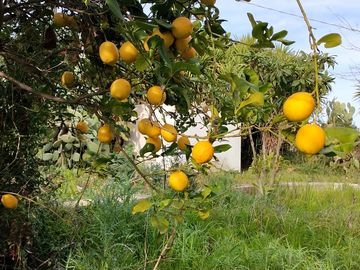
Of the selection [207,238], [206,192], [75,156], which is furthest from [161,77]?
[75,156]

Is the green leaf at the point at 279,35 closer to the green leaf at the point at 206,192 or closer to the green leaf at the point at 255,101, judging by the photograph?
the green leaf at the point at 255,101

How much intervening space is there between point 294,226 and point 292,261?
87cm

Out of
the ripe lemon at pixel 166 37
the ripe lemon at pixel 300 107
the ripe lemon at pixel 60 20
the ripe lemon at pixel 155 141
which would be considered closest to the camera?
the ripe lemon at pixel 300 107

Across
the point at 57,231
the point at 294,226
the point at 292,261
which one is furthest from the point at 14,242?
the point at 294,226

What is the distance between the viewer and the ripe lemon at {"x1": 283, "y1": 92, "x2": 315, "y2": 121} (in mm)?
668

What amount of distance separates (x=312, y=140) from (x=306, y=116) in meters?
0.03

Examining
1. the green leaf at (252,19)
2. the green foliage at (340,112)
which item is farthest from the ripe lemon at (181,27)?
the green foliage at (340,112)

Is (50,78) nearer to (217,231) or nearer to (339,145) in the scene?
(339,145)

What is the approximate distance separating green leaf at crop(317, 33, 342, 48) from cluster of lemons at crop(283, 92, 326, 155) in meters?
0.09

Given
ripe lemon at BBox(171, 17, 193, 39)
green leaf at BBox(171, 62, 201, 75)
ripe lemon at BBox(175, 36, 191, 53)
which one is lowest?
green leaf at BBox(171, 62, 201, 75)

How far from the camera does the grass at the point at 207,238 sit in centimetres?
251

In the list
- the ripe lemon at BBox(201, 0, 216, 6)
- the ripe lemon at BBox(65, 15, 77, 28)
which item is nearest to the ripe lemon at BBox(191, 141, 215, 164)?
the ripe lemon at BBox(201, 0, 216, 6)

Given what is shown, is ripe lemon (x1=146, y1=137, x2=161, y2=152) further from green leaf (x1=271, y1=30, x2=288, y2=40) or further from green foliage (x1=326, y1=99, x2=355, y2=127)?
green foliage (x1=326, y1=99, x2=355, y2=127)

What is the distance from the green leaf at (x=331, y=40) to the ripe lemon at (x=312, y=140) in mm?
118
